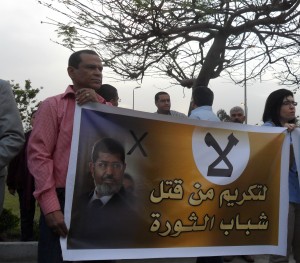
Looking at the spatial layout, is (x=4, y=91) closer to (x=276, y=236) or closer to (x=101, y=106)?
(x=101, y=106)

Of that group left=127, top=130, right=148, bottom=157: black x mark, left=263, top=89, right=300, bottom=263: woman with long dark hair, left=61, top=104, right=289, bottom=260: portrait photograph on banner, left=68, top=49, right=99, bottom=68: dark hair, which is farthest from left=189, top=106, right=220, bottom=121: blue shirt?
left=68, top=49, right=99, bottom=68: dark hair

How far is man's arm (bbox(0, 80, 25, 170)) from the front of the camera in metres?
2.98

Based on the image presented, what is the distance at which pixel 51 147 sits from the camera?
Answer: 294 cm

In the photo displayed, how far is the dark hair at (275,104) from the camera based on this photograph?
429cm

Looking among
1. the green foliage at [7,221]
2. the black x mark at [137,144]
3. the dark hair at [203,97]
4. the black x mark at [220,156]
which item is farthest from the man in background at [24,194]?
the black x mark at [137,144]

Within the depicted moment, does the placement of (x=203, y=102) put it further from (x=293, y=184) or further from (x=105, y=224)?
(x=105, y=224)

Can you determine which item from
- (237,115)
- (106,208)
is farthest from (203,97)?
(237,115)

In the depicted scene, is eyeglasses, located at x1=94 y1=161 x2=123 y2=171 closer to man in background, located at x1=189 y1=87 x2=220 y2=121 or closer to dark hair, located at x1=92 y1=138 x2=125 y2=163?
dark hair, located at x1=92 y1=138 x2=125 y2=163

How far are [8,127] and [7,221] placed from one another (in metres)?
4.59

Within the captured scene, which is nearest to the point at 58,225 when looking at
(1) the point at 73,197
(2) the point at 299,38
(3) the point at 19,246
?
(1) the point at 73,197

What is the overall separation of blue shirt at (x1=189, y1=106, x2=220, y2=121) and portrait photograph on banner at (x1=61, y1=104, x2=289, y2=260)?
2.32 feet

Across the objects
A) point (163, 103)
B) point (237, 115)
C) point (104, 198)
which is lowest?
point (104, 198)

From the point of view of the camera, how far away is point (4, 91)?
302 cm

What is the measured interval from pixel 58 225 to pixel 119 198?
487 mm
